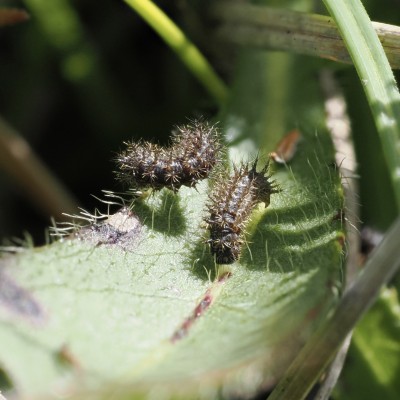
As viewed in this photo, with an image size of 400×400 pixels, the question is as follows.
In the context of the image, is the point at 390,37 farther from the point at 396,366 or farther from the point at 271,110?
the point at 396,366

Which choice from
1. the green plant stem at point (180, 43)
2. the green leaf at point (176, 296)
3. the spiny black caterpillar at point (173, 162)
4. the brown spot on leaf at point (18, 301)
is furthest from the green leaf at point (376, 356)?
the brown spot on leaf at point (18, 301)

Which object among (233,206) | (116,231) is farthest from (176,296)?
(233,206)

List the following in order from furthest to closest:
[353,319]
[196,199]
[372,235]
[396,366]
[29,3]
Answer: [29,3] → [372,235] → [396,366] → [196,199] → [353,319]

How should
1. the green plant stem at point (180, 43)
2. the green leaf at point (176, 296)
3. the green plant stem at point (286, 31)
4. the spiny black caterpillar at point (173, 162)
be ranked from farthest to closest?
the green plant stem at point (180, 43)
the green plant stem at point (286, 31)
the spiny black caterpillar at point (173, 162)
the green leaf at point (176, 296)

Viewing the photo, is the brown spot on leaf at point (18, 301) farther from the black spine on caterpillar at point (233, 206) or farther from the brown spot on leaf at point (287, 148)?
the brown spot on leaf at point (287, 148)

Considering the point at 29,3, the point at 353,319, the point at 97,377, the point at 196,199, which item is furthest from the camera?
the point at 29,3

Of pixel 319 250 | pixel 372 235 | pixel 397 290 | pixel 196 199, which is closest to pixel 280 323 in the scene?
pixel 319 250

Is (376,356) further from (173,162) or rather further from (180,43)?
(180,43)
